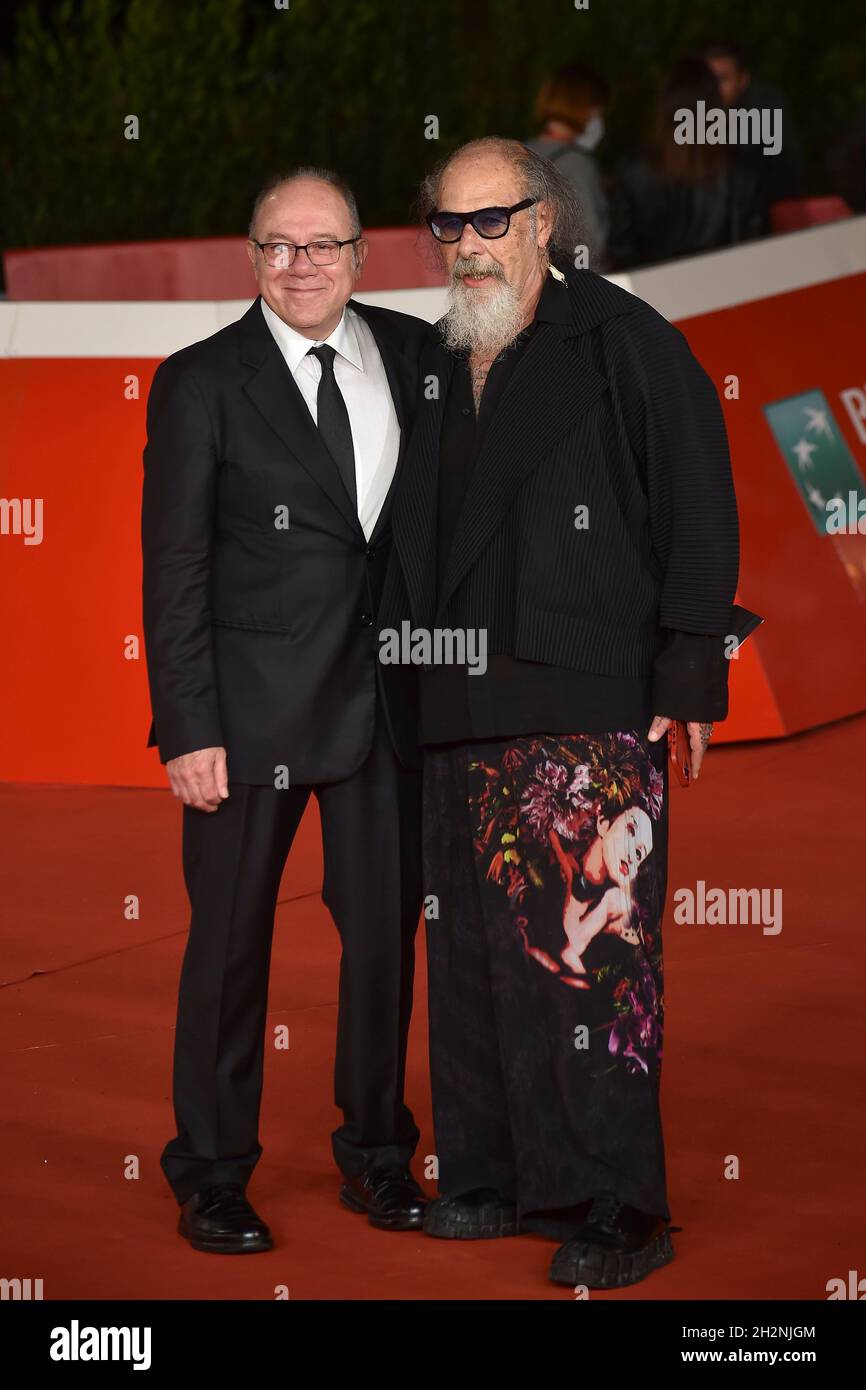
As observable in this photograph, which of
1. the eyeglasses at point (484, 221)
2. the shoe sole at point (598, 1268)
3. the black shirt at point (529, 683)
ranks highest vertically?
the eyeglasses at point (484, 221)

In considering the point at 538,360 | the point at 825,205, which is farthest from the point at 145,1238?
the point at 825,205

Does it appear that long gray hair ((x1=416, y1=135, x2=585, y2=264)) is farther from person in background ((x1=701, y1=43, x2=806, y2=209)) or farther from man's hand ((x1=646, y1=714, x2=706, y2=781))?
person in background ((x1=701, y1=43, x2=806, y2=209))

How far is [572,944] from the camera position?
3619mm

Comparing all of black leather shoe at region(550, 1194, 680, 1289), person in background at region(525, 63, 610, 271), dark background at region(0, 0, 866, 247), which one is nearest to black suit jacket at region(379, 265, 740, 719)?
black leather shoe at region(550, 1194, 680, 1289)

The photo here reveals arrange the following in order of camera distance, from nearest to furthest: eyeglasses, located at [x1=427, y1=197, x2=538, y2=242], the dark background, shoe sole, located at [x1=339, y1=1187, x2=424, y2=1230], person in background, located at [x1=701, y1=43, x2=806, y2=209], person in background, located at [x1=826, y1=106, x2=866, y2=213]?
1. eyeglasses, located at [x1=427, y1=197, x2=538, y2=242]
2. shoe sole, located at [x1=339, y1=1187, x2=424, y2=1230]
3. person in background, located at [x1=701, y1=43, x2=806, y2=209]
4. person in background, located at [x1=826, y1=106, x2=866, y2=213]
5. the dark background

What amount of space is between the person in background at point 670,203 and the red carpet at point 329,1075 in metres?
3.13

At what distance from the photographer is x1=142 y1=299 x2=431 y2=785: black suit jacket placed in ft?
12.2

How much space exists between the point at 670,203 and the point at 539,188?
238 inches

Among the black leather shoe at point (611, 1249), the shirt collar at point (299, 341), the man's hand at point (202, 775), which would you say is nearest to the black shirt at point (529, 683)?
the shirt collar at point (299, 341)

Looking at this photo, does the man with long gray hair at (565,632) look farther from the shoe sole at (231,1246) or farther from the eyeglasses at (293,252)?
the shoe sole at (231,1246)

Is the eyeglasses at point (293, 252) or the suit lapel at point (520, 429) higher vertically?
the eyeglasses at point (293, 252)

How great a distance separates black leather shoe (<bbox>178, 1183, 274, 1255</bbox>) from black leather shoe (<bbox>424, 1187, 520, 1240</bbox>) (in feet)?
1.01

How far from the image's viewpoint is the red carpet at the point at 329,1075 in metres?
3.67

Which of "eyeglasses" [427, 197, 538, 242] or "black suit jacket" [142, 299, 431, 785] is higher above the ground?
"eyeglasses" [427, 197, 538, 242]
